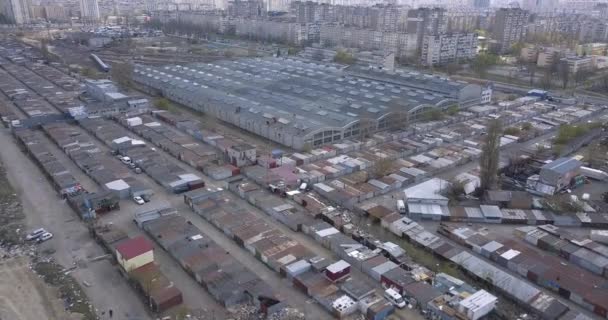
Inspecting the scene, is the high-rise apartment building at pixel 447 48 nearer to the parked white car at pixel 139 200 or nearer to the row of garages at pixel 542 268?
the row of garages at pixel 542 268

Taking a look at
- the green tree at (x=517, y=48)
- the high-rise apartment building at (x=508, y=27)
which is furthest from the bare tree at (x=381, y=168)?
the high-rise apartment building at (x=508, y=27)

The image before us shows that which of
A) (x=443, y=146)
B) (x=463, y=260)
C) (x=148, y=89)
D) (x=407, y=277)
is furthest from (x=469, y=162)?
(x=148, y=89)

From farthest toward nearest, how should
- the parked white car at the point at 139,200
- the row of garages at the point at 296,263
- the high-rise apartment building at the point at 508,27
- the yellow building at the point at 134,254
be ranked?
the high-rise apartment building at the point at 508,27
the parked white car at the point at 139,200
the yellow building at the point at 134,254
the row of garages at the point at 296,263

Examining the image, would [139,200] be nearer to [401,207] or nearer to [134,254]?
[134,254]

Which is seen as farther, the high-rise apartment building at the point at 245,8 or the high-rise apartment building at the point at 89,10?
the high-rise apartment building at the point at 89,10

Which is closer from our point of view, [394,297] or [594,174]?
[394,297]

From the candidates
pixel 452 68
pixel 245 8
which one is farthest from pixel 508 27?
pixel 245 8
